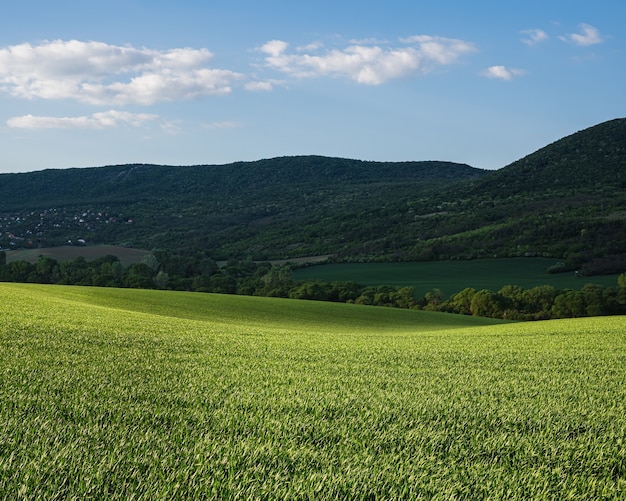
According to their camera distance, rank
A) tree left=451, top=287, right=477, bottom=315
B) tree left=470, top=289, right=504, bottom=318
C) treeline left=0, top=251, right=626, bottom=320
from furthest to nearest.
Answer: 1. tree left=451, top=287, right=477, bottom=315
2. tree left=470, top=289, right=504, bottom=318
3. treeline left=0, top=251, right=626, bottom=320

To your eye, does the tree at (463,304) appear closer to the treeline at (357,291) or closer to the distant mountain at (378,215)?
the treeline at (357,291)

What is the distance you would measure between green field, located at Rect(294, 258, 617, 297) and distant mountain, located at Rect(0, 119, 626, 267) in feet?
17.4

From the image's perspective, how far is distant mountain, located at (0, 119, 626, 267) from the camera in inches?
3898

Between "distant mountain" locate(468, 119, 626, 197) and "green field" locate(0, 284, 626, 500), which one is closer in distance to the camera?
"green field" locate(0, 284, 626, 500)

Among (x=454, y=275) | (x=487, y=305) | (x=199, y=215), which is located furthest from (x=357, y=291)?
(x=199, y=215)

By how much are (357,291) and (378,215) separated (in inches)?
3077

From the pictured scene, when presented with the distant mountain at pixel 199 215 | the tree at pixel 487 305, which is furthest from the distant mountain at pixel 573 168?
the tree at pixel 487 305

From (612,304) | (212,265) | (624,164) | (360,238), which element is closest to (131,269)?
(212,265)

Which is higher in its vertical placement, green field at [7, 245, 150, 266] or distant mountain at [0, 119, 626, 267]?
distant mountain at [0, 119, 626, 267]

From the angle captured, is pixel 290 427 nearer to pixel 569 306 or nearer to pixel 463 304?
pixel 569 306

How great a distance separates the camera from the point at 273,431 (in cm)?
550

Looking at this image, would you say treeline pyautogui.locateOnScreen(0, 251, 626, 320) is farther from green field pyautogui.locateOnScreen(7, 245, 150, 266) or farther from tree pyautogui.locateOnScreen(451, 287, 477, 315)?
green field pyautogui.locateOnScreen(7, 245, 150, 266)

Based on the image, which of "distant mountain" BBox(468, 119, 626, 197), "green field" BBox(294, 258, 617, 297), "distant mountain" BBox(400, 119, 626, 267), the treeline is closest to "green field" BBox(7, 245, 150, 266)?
the treeline

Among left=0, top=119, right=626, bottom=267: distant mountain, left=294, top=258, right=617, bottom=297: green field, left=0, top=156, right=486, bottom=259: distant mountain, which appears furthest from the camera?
left=0, top=156, right=486, bottom=259: distant mountain
